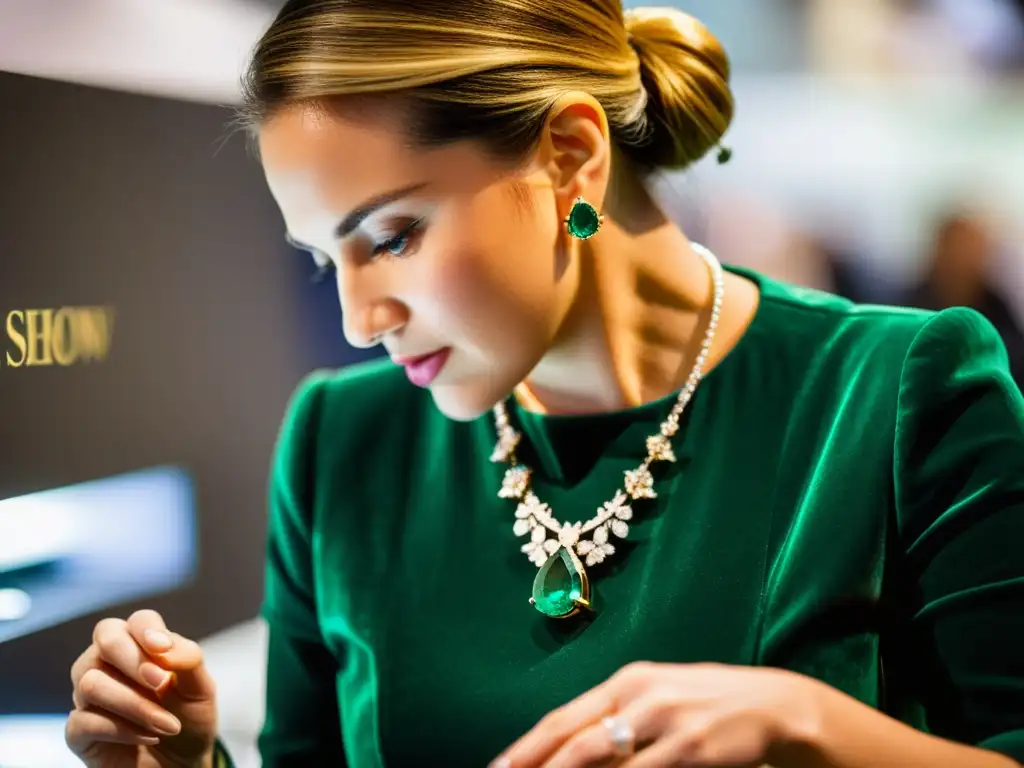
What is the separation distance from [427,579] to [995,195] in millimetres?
631

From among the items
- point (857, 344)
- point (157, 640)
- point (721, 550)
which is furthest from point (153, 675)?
point (857, 344)

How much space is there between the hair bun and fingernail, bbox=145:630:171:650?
1.69 ft

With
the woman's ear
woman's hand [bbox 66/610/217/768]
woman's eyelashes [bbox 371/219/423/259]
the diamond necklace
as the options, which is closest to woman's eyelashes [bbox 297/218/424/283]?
woman's eyelashes [bbox 371/219/423/259]

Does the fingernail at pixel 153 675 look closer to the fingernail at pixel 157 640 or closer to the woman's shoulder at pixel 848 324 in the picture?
the fingernail at pixel 157 640

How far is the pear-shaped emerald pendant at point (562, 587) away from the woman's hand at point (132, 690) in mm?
267

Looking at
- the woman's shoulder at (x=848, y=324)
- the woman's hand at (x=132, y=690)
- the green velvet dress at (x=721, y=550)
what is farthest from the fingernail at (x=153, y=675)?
the woman's shoulder at (x=848, y=324)

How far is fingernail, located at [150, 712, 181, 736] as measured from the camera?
84 cm

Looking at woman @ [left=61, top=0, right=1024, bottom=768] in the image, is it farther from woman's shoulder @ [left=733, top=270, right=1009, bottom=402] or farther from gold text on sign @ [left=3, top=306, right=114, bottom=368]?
gold text on sign @ [left=3, top=306, right=114, bottom=368]

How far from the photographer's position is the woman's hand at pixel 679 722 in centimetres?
67

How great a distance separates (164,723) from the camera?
0.84 meters

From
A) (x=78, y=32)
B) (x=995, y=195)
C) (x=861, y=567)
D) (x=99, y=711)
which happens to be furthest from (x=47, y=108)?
(x=995, y=195)

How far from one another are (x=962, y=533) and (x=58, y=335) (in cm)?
70

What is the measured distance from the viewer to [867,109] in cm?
110

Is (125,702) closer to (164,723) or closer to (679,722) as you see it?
(164,723)
